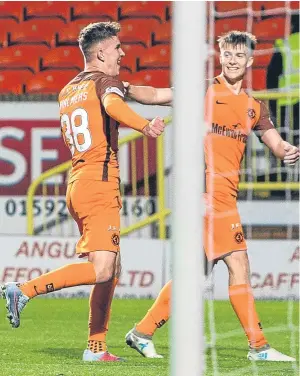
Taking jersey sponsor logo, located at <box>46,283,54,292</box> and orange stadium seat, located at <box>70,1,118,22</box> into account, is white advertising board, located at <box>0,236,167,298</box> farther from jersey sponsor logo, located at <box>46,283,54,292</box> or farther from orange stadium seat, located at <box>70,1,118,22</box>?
jersey sponsor logo, located at <box>46,283,54,292</box>

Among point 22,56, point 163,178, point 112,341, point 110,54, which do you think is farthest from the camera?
point 22,56

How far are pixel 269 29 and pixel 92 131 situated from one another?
790cm

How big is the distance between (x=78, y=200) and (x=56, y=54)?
7731mm

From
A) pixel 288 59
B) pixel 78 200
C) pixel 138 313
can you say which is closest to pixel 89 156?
pixel 78 200

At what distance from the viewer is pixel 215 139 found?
21.1 feet

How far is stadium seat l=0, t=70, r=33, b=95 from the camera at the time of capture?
13.4 metres

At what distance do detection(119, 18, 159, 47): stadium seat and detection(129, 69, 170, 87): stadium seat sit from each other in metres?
0.48

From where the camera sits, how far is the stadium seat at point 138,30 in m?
13.8

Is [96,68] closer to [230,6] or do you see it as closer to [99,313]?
[99,313]

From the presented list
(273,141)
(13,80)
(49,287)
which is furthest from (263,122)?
(13,80)

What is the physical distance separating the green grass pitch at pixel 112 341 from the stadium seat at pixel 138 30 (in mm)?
4129

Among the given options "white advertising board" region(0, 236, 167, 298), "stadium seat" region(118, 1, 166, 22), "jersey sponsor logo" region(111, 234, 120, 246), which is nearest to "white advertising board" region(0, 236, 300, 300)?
"white advertising board" region(0, 236, 167, 298)

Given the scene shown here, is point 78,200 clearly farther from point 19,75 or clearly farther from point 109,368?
point 19,75

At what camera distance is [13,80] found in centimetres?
1352
